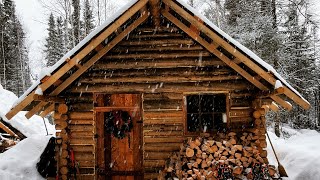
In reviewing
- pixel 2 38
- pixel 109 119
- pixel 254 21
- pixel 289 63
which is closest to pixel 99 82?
pixel 109 119

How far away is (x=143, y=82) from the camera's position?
29.4ft

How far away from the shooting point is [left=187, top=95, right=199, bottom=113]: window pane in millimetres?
9047

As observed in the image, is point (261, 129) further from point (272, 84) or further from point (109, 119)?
point (109, 119)

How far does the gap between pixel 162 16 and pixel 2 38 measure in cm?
3513

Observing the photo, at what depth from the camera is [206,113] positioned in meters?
8.98

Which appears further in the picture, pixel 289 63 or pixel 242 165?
pixel 289 63

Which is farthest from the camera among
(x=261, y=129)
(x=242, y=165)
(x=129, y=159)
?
(x=129, y=159)

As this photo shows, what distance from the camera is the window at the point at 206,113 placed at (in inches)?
355

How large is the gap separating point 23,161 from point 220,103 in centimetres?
618

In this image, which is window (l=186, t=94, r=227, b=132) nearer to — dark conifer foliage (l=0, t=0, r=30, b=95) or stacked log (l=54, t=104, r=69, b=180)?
stacked log (l=54, t=104, r=69, b=180)

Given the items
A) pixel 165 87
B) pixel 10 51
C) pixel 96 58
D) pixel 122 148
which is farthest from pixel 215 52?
pixel 10 51

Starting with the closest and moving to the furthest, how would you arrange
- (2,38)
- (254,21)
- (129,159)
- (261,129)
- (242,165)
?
(242,165), (261,129), (129,159), (254,21), (2,38)

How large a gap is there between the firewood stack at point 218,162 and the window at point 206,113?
0.77 metres

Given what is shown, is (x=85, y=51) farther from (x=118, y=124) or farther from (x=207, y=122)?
(x=207, y=122)
